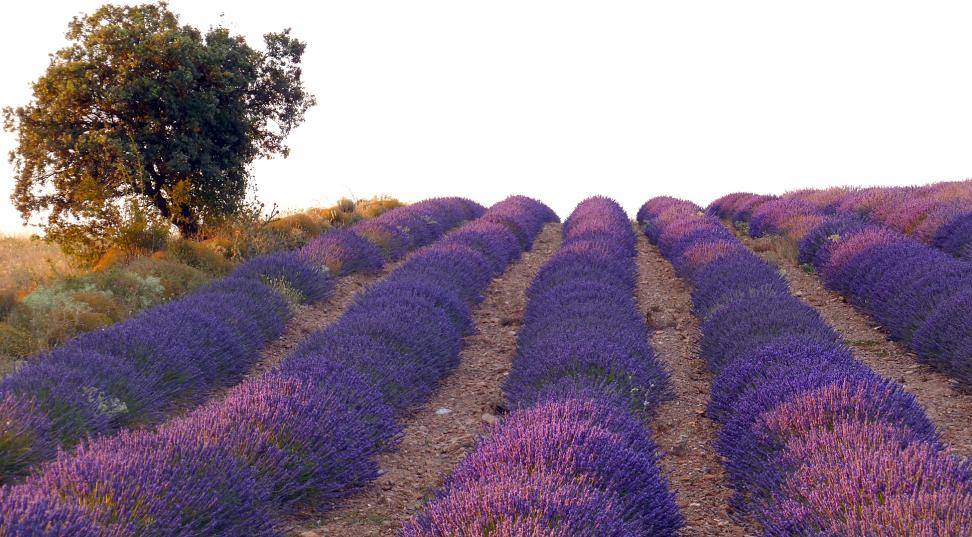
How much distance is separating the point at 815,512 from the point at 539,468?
117 cm

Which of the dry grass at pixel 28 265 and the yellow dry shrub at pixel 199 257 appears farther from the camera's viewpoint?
the yellow dry shrub at pixel 199 257

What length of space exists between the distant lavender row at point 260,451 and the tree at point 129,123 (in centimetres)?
657

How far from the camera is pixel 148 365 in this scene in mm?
5684

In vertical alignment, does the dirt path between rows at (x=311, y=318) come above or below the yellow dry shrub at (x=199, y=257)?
below

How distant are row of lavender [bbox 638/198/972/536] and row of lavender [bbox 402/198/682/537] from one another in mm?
544

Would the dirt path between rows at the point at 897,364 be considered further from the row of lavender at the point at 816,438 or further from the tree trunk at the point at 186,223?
the tree trunk at the point at 186,223

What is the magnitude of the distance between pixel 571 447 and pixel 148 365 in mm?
3829

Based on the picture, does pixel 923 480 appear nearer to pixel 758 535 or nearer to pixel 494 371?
pixel 758 535

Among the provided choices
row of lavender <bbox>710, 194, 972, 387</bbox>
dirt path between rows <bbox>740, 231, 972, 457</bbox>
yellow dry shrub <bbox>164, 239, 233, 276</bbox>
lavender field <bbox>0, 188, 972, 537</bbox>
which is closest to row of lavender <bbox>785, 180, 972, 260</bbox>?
lavender field <bbox>0, 188, 972, 537</bbox>

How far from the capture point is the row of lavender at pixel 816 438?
9.42 ft

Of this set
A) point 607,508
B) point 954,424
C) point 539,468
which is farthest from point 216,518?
point 954,424

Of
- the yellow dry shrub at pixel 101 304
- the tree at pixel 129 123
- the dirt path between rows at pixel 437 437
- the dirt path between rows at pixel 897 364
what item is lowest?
the dirt path between rows at pixel 897 364

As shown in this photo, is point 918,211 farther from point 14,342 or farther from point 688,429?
point 14,342

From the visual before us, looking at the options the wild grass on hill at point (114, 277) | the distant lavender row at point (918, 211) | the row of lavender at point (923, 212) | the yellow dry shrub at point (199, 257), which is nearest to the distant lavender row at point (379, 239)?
the yellow dry shrub at point (199, 257)
